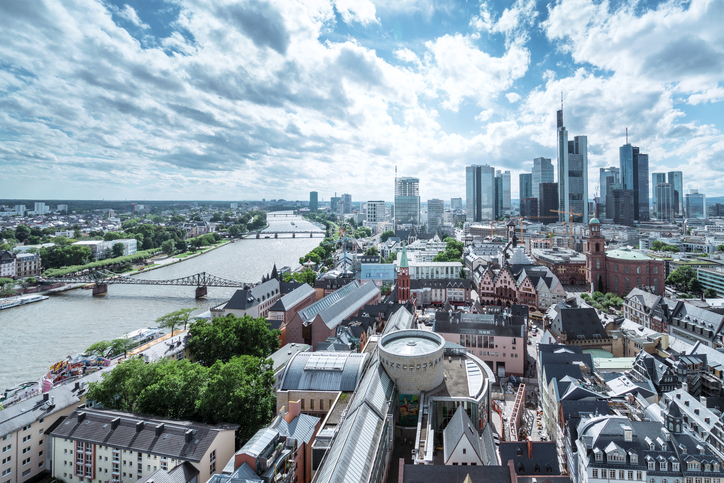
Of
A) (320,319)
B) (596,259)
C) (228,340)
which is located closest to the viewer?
(228,340)

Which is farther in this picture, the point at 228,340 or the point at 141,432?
the point at 228,340

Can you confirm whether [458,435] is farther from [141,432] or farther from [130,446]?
[130,446]

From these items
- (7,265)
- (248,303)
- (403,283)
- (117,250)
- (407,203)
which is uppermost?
(407,203)

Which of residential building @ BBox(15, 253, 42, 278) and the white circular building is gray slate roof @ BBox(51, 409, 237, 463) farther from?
residential building @ BBox(15, 253, 42, 278)

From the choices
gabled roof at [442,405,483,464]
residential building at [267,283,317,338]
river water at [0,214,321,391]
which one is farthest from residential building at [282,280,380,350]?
river water at [0,214,321,391]

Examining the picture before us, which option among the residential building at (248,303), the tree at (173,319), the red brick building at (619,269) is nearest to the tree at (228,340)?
the tree at (173,319)

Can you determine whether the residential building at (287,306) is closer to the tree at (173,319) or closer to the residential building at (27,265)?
the tree at (173,319)

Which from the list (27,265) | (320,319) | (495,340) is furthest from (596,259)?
(27,265)
